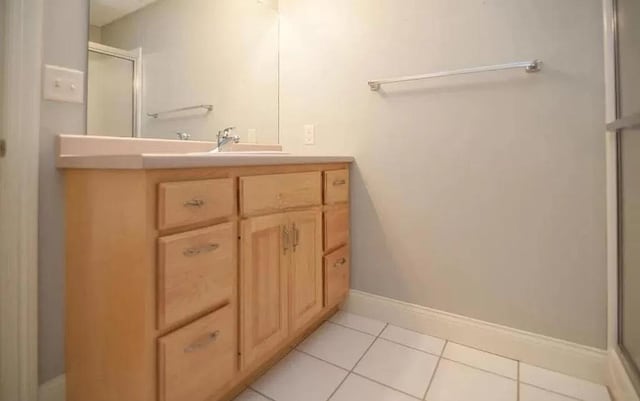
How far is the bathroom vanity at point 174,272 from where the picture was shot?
31.9 inches

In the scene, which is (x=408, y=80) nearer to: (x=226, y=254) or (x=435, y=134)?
(x=435, y=134)

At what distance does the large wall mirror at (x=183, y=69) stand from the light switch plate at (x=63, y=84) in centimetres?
5

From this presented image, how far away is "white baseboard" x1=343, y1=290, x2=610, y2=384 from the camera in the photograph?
1263 millimetres

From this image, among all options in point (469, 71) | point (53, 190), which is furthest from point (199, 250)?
point (469, 71)

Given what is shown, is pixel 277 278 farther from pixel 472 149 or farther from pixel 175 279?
pixel 472 149

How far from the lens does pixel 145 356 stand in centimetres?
80

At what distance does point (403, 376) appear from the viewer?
1274 mm

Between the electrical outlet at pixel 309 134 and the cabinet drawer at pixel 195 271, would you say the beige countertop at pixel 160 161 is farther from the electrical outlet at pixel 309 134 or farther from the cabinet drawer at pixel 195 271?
the electrical outlet at pixel 309 134

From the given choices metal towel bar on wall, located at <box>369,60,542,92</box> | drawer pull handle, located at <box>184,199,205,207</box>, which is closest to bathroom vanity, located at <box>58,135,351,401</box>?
drawer pull handle, located at <box>184,199,205,207</box>

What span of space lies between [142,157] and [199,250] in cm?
30

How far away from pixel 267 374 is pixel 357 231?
0.85 m

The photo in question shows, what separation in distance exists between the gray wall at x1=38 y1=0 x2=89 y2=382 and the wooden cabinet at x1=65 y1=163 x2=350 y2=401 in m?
0.05

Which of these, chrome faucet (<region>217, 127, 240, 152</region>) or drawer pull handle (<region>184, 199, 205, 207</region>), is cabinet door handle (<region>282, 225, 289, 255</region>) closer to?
drawer pull handle (<region>184, 199, 205, 207</region>)

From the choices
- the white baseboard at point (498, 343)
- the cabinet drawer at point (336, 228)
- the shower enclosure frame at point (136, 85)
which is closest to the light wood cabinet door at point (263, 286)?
the cabinet drawer at point (336, 228)
